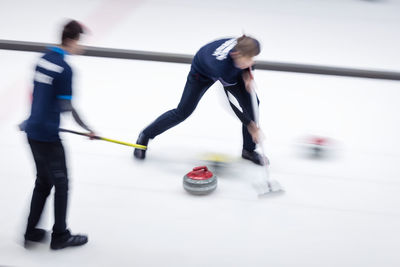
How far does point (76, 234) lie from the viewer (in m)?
2.19

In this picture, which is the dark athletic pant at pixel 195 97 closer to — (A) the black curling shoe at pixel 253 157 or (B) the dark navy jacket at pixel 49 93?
(A) the black curling shoe at pixel 253 157

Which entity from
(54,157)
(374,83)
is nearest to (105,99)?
(54,157)

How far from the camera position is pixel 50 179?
1970 mm

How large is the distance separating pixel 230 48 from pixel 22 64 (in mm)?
2545

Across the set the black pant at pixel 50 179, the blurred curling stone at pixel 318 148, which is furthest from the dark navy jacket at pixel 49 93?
the blurred curling stone at pixel 318 148

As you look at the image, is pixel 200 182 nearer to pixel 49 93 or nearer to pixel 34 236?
pixel 34 236

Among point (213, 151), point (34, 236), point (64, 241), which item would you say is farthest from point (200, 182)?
point (34, 236)

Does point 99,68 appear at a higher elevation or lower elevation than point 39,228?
higher

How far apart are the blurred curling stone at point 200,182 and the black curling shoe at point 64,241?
67cm

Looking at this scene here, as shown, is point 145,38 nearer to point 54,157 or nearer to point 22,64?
point 22,64

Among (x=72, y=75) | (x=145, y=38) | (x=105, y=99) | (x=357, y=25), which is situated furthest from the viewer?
(x=357, y=25)

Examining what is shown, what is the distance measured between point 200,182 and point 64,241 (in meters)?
0.78

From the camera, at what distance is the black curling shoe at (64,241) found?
2104 millimetres

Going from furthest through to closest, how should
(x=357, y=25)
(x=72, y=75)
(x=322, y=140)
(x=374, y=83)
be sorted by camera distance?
(x=357, y=25)
(x=374, y=83)
(x=322, y=140)
(x=72, y=75)
